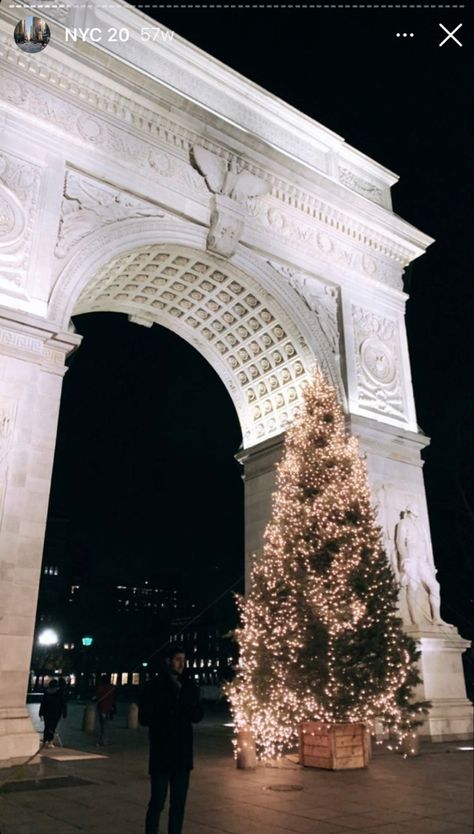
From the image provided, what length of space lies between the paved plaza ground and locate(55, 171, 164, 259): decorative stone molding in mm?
10109

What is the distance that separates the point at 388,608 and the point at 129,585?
6061 centimetres

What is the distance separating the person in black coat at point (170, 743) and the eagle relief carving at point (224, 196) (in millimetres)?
13181

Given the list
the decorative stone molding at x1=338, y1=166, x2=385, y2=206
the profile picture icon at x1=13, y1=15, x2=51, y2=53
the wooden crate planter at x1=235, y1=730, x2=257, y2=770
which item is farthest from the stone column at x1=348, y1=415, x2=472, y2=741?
the profile picture icon at x1=13, y1=15, x2=51, y2=53

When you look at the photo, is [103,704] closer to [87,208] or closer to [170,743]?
[170,743]

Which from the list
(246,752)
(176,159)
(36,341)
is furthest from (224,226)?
(246,752)

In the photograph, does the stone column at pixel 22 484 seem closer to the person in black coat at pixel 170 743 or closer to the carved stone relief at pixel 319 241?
the person in black coat at pixel 170 743

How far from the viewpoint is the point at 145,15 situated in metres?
17.7

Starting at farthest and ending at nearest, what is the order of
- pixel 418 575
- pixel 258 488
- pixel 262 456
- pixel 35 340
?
pixel 262 456 < pixel 258 488 < pixel 418 575 < pixel 35 340

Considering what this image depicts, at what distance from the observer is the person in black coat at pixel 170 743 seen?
5.22 m

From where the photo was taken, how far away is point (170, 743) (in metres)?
Result: 5.23

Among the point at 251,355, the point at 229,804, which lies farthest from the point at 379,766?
the point at 251,355

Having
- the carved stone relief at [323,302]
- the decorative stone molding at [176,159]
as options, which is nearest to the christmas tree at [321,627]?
the carved stone relief at [323,302]

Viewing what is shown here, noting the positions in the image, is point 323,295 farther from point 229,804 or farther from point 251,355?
point 229,804

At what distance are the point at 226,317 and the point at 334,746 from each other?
12.3 meters
